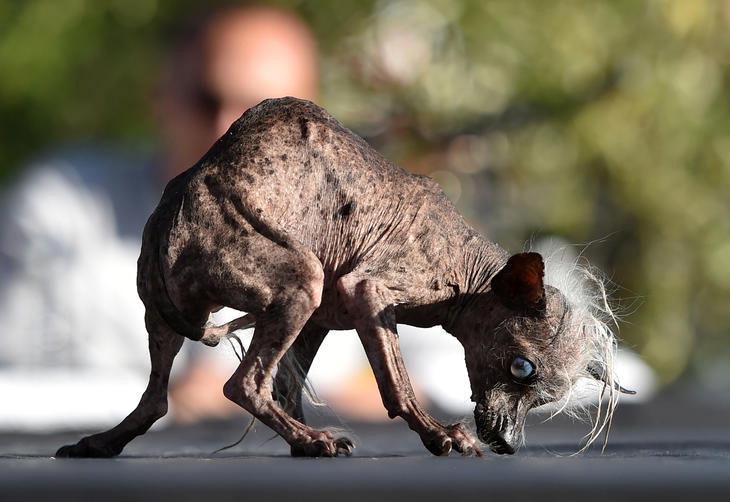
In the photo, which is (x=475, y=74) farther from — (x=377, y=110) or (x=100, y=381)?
(x=100, y=381)

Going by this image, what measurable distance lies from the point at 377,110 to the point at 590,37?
A: 1.71m

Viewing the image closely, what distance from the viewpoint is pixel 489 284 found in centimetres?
305

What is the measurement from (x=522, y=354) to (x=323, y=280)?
53 centimetres

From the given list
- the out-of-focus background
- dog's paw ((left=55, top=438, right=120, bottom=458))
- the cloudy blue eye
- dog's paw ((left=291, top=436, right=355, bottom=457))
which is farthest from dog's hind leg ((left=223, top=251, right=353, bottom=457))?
the out-of-focus background

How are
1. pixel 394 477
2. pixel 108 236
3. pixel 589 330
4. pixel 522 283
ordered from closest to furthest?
1. pixel 394 477
2. pixel 522 283
3. pixel 589 330
4. pixel 108 236

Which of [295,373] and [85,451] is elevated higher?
[295,373]

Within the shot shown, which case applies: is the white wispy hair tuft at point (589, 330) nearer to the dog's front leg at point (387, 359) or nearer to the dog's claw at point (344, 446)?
the dog's front leg at point (387, 359)

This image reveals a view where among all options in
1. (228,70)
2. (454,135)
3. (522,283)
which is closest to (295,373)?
(522,283)

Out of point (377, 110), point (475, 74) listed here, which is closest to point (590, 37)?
point (475, 74)

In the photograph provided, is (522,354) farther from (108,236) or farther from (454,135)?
(454,135)

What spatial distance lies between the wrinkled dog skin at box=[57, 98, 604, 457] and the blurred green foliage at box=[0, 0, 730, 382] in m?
5.70

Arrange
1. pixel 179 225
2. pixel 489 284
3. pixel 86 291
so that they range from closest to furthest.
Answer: pixel 179 225 → pixel 489 284 → pixel 86 291

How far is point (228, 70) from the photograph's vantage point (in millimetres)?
7066

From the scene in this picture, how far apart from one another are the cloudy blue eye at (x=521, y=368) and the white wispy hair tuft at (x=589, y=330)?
0.26 feet
